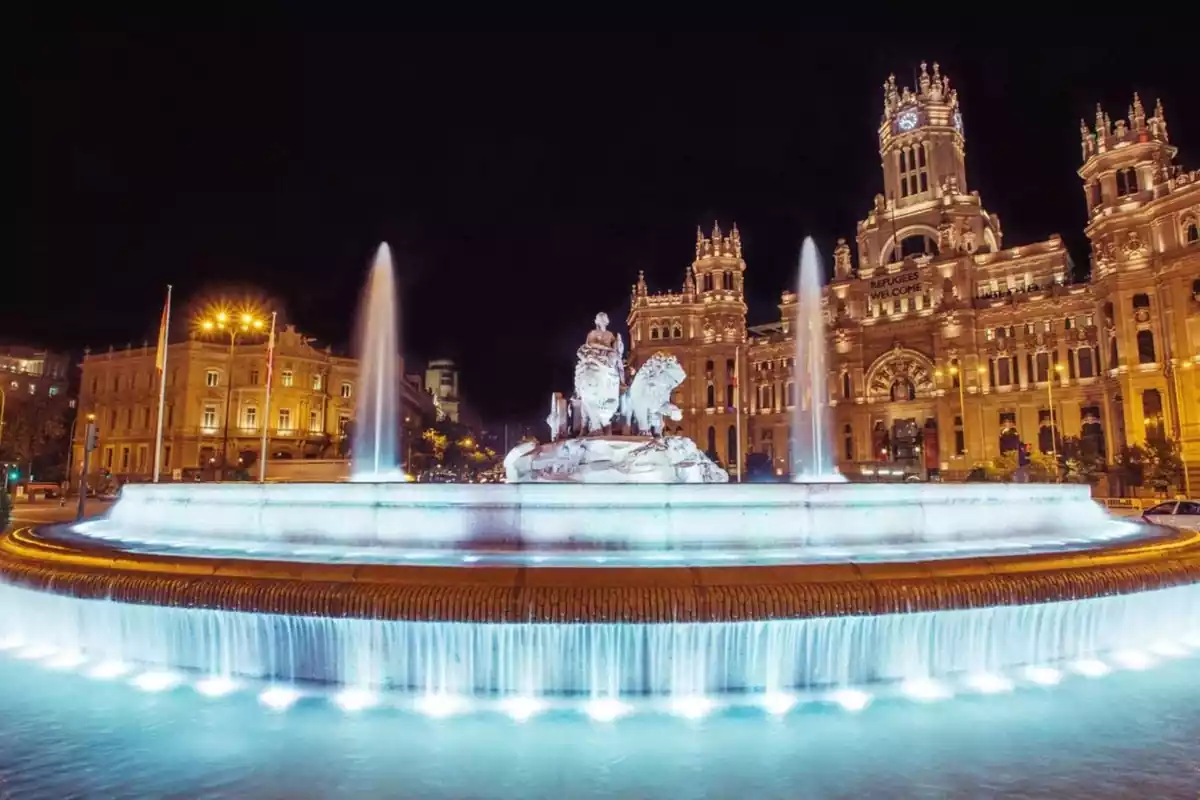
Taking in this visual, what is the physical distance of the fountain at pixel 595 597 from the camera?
22.0ft

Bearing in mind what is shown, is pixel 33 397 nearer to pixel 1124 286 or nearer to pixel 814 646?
pixel 814 646

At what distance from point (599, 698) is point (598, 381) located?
9832 millimetres

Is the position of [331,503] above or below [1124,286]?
below

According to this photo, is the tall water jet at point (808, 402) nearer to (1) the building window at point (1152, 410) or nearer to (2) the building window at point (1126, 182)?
(2) the building window at point (1126, 182)

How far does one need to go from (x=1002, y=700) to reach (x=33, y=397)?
98.0m

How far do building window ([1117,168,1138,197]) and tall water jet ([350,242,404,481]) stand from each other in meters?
55.3

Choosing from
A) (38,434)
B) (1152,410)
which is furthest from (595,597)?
(38,434)

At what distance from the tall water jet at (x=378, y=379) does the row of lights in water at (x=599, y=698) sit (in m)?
12.4

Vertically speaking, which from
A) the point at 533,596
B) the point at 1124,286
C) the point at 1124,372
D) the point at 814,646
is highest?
the point at 1124,286

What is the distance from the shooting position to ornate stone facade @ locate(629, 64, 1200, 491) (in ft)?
161

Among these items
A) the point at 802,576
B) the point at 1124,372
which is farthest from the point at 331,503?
the point at 1124,372

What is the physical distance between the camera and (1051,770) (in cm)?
546

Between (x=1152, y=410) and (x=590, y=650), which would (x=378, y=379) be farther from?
(x=1152, y=410)

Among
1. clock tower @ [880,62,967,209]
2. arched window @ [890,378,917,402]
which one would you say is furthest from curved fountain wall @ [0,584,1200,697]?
clock tower @ [880,62,967,209]
